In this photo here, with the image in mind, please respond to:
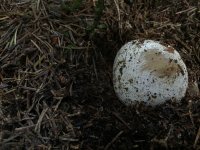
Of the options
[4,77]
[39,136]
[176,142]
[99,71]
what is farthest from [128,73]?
[4,77]

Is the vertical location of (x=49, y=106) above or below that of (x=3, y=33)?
below

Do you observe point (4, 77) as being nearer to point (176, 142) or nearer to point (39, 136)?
point (39, 136)

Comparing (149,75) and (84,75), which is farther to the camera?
(84,75)
